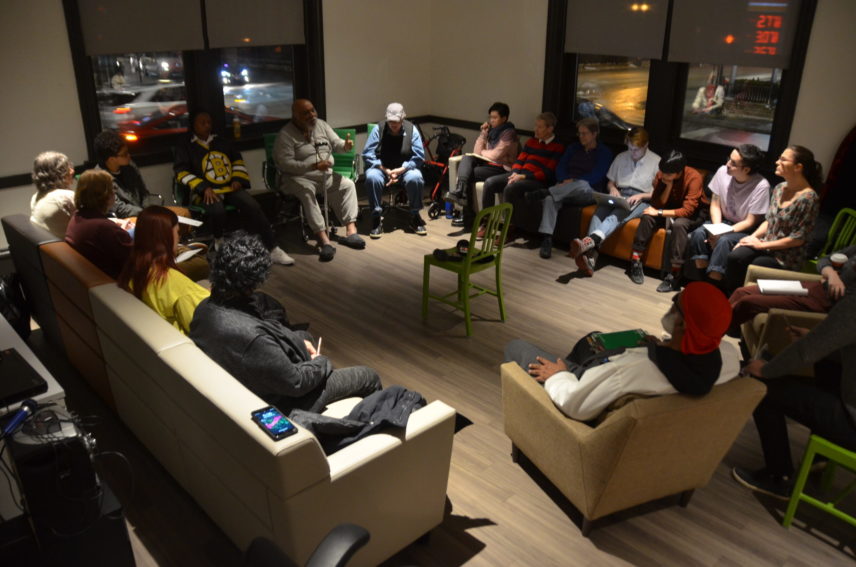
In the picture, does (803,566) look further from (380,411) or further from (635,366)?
(380,411)

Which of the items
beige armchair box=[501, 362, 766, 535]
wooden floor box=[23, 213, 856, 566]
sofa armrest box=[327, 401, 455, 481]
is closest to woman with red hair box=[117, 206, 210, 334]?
wooden floor box=[23, 213, 856, 566]

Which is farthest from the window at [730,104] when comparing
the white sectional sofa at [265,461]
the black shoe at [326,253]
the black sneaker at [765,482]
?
the white sectional sofa at [265,461]

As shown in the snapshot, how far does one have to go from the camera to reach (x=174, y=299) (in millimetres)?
3105

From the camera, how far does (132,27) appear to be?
5.53m

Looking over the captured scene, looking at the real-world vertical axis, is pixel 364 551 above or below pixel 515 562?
above

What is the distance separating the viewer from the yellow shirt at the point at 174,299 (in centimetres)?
304

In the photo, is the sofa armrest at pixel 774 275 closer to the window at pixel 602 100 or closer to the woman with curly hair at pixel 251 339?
the window at pixel 602 100

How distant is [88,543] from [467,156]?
508 cm

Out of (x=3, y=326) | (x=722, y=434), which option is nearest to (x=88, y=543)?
(x=3, y=326)

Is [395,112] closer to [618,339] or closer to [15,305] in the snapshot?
[15,305]

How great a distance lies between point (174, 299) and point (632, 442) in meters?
2.08

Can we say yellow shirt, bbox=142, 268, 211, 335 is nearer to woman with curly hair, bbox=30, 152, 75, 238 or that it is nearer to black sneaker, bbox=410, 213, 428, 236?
woman with curly hair, bbox=30, 152, 75, 238

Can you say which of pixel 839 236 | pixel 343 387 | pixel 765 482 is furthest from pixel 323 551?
pixel 839 236

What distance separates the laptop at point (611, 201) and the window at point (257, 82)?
3.34 m
